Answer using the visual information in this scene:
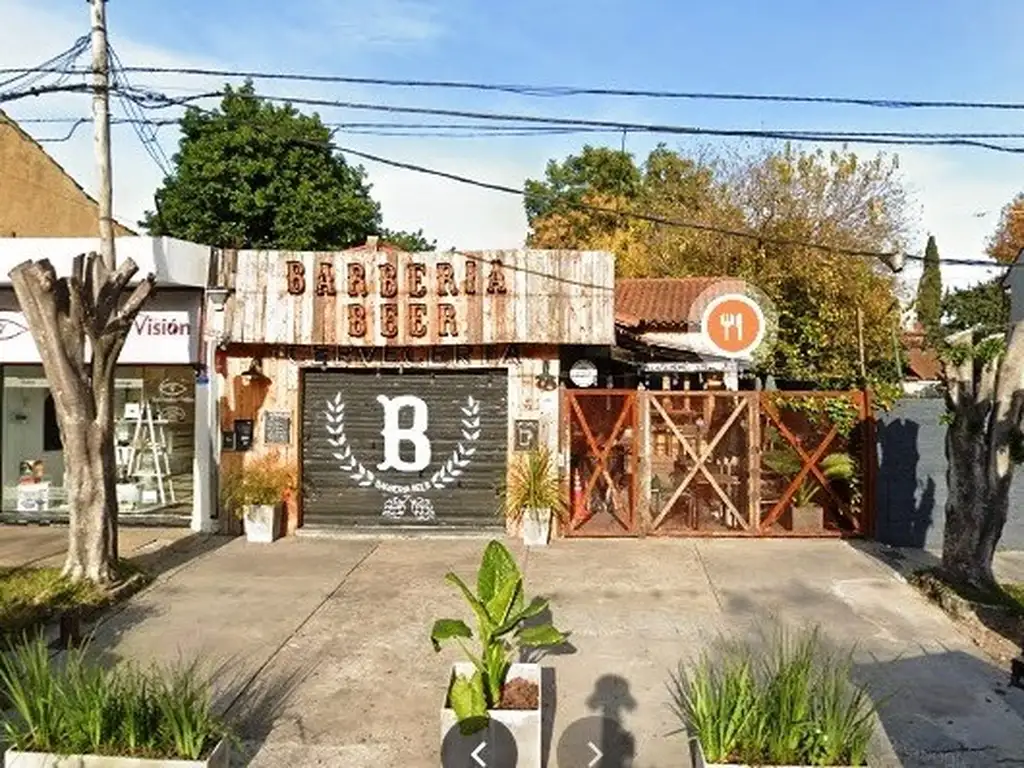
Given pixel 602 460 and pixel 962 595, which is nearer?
pixel 962 595

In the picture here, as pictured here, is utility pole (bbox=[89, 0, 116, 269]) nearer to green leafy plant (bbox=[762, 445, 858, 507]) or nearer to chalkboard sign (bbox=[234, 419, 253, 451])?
chalkboard sign (bbox=[234, 419, 253, 451])

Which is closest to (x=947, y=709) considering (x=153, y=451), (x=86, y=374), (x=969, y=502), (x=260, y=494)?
(x=969, y=502)

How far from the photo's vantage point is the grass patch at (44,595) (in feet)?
23.4

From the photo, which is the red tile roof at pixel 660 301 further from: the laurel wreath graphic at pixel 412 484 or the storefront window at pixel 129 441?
the storefront window at pixel 129 441

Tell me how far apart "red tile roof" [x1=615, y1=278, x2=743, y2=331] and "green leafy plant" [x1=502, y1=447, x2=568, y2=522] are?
709 centimetres

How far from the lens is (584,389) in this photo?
1145 cm

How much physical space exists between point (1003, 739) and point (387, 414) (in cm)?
826

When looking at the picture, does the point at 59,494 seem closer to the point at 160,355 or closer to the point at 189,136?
the point at 160,355

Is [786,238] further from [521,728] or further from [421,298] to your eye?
[521,728]

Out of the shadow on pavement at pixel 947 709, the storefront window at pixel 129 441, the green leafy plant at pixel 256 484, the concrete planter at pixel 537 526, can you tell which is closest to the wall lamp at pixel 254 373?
the storefront window at pixel 129 441

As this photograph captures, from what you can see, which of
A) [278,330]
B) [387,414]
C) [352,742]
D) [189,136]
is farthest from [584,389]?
[189,136]

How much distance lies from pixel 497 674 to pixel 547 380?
261 inches

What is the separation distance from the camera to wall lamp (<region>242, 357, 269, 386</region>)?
1134cm

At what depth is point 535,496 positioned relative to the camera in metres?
10.8
